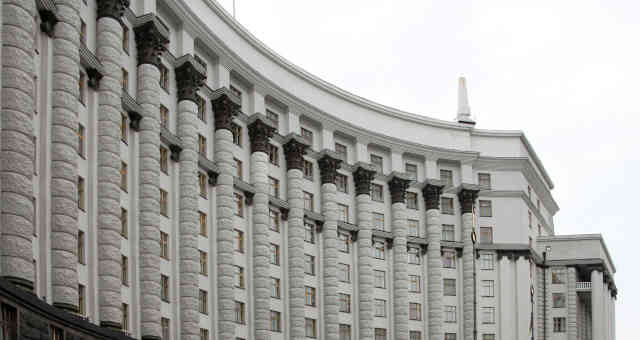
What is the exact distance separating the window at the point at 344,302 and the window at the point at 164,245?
98.1ft

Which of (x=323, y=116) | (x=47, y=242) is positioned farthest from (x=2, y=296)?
(x=323, y=116)

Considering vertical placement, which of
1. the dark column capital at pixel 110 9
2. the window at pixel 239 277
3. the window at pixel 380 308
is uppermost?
the dark column capital at pixel 110 9

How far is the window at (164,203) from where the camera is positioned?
67512 millimetres

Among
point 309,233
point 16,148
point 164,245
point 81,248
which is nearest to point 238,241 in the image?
point 164,245

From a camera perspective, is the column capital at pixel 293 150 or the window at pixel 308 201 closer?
the column capital at pixel 293 150

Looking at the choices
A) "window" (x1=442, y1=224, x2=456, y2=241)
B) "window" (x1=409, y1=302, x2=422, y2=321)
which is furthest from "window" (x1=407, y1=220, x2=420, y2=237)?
"window" (x1=409, y1=302, x2=422, y2=321)

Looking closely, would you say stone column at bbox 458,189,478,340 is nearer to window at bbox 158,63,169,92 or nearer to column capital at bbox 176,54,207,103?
column capital at bbox 176,54,207,103

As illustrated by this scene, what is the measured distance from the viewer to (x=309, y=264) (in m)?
90.7

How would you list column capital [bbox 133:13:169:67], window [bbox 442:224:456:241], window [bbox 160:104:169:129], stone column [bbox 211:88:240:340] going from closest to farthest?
column capital [bbox 133:13:169:67] < window [bbox 160:104:169:129] < stone column [bbox 211:88:240:340] < window [bbox 442:224:456:241]

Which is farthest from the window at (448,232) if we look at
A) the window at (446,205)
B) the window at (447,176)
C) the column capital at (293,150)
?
the column capital at (293,150)

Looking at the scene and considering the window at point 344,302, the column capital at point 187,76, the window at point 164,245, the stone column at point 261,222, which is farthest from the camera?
the window at point 344,302

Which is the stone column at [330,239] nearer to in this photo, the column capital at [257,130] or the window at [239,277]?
the column capital at [257,130]

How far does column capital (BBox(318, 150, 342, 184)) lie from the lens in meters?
94.2

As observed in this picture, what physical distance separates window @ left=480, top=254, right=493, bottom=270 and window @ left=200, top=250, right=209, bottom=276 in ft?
140
